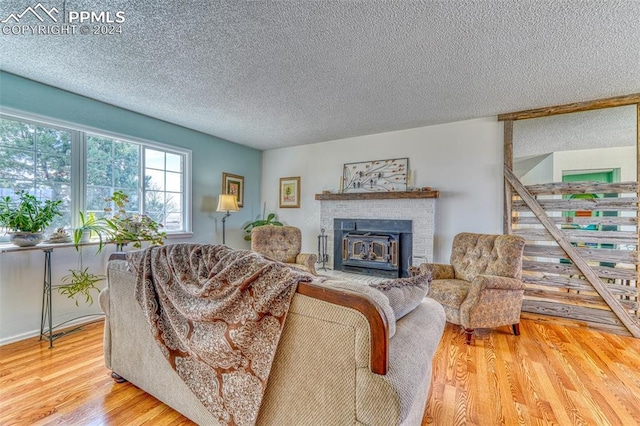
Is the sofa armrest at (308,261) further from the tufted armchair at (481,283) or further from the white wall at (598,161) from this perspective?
the white wall at (598,161)

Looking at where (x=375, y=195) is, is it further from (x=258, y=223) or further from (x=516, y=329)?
(x=516, y=329)

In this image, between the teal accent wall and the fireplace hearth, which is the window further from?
the fireplace hearth

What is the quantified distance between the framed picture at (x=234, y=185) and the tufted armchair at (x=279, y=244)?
1202 mm

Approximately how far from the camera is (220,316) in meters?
1.18

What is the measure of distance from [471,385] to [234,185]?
4099mm

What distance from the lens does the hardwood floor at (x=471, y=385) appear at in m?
1.59

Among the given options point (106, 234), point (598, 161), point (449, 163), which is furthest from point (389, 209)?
point (106, 234)

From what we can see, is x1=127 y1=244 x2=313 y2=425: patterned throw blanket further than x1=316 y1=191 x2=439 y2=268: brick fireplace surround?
No

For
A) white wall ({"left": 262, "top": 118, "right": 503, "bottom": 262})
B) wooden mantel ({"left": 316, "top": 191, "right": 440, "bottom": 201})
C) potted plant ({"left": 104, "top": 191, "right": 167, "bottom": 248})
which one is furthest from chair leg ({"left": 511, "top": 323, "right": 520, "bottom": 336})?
potted plant ({"left": 104, "top": 191, "right": 167, "bottom": 248})

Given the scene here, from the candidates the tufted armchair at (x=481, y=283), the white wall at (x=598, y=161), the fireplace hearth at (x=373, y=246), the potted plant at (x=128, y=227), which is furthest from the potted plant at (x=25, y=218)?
the white wall at (x=598, y=161)

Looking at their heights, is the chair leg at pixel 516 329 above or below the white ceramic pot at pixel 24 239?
below

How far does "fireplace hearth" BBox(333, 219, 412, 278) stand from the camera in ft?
12.9

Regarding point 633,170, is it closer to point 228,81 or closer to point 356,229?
point 356,229

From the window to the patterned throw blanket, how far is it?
2172 millimetres
